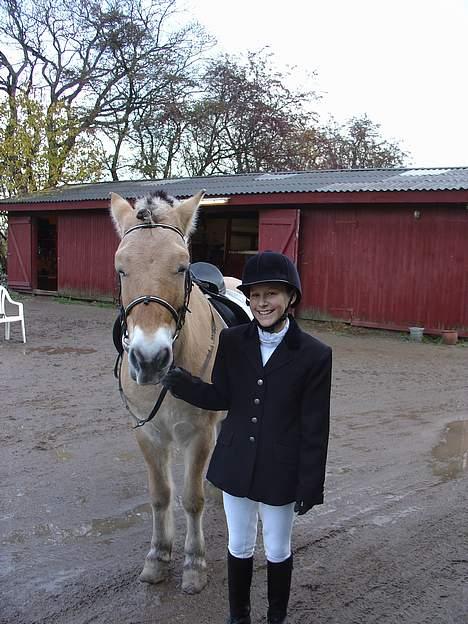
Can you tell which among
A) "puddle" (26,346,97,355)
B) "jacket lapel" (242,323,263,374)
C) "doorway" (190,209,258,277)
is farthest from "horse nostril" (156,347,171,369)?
"doorway" (190,209,258,277)

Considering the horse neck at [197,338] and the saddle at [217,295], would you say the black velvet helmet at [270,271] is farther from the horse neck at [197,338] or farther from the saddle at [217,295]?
the saddle at [217,295]

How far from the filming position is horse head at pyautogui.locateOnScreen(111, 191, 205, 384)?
6.93ft

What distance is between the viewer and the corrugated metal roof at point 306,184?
11929 millimetres

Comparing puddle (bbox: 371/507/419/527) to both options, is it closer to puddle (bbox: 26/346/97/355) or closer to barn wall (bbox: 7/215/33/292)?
puddle (bbox: 26/346/97/355)

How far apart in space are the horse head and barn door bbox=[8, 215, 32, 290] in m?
17.5

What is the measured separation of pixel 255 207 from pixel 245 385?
→ 12083 mm


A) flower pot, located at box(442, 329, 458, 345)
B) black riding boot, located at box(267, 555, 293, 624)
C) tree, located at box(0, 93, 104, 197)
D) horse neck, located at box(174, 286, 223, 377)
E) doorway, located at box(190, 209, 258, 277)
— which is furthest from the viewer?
tree, located at box(0, 93, 104, 197)

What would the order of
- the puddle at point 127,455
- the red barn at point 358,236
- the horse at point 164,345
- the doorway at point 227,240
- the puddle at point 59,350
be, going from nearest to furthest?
the horse at point 164,345, the puddle at point 127,455, the puddle at point 59,350, the red barn at point 358,236, the doorway at point 227,240

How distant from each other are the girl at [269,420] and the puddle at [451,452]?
8.17 feet

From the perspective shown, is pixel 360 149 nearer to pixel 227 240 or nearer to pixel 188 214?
pixel 227 240

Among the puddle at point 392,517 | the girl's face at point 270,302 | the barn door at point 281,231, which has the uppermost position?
the barn door at point 281,231

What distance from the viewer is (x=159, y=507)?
2.96m

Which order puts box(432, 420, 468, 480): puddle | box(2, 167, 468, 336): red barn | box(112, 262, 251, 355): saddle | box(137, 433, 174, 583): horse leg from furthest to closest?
box(2, 167, 468, 336): red barn < box(432, 420, 468, 480): puddle < box(112, 262, 251, 355): saddle < box(137, 433, 174, 583): horse leg

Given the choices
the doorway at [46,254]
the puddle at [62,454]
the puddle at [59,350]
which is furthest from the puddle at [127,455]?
the doorway at [46,254]
